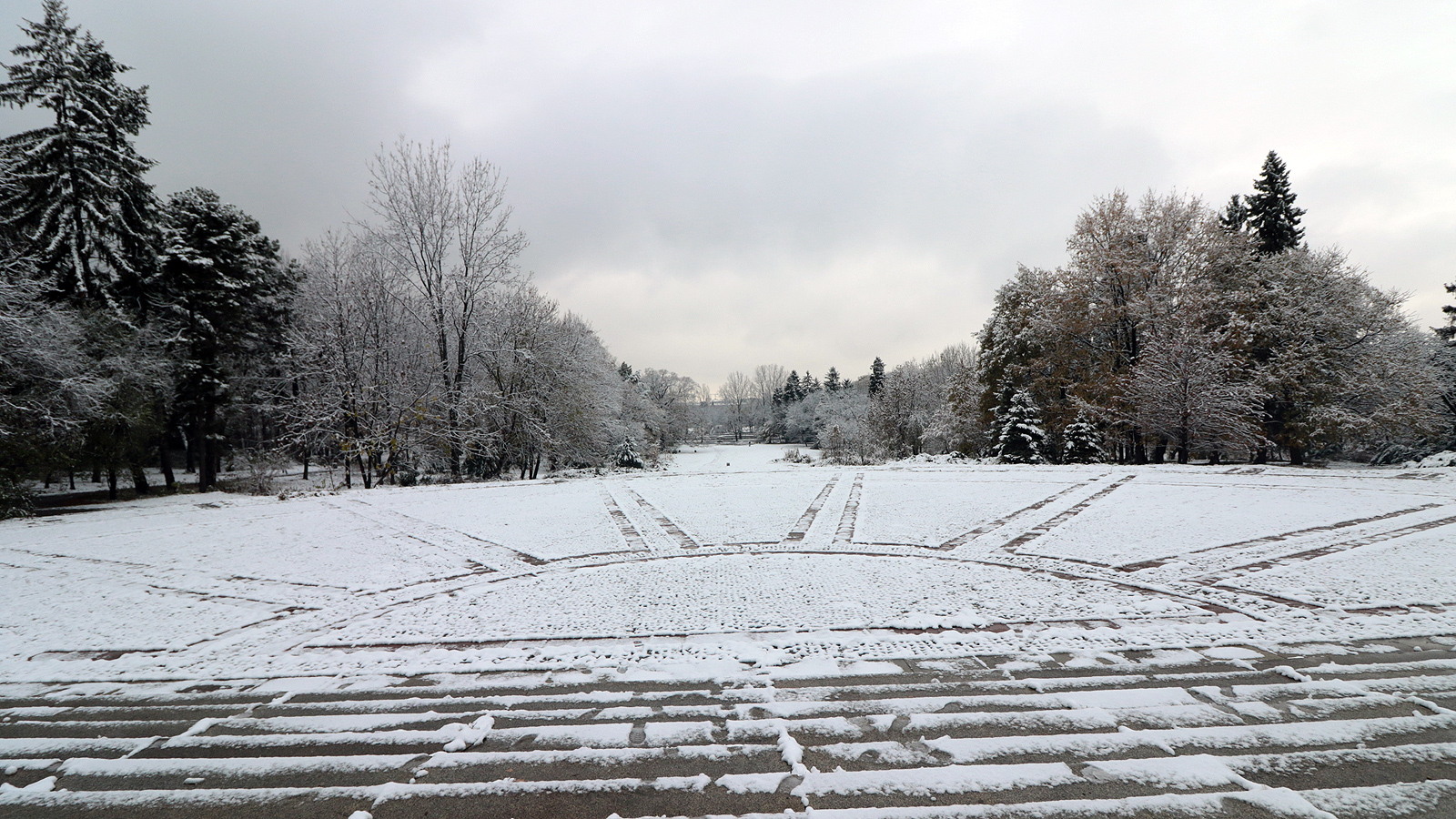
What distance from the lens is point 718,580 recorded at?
5562mm

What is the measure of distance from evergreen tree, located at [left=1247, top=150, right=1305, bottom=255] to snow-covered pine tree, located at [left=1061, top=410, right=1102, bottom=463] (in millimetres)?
11069

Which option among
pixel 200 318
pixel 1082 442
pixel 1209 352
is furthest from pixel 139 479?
pixel 1209 352

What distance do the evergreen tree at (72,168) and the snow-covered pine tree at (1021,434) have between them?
27.8 meters

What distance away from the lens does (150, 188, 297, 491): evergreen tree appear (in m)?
16.8

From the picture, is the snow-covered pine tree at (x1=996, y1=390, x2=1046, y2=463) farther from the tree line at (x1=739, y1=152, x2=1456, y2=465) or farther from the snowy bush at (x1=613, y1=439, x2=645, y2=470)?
the snowy bush at (x1=613, y1=439, x2=645, y2=470)

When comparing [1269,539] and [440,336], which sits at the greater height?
[440,336]

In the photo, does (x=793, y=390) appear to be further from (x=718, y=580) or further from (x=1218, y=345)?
(x=718, y=580)

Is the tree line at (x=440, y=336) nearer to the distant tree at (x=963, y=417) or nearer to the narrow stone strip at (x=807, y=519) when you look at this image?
the distant tree at (x=963, y=417)

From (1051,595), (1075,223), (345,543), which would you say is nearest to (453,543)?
(345,543)

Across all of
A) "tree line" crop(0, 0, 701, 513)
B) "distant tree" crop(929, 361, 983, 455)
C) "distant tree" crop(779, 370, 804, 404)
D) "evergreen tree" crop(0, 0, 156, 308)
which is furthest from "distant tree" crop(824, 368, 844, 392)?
"evergreen tree" crop(0, 0, 156, 308)

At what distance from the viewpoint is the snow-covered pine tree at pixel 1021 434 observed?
59.8 feet

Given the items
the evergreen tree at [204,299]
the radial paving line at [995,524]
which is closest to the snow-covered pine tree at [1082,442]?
the radial paving line at [995,524]

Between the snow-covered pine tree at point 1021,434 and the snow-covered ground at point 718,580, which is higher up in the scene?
the snow-covered pine tree at point 1021,434

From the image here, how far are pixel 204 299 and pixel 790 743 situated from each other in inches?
927
